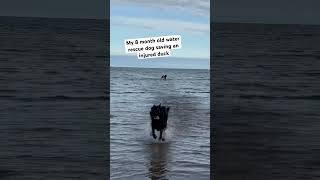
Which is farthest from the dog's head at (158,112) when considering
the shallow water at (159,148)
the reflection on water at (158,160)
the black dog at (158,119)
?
the reflection on water at (158,160)

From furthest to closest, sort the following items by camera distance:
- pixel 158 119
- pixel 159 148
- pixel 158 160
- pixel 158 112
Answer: pixel 158 112
pixel 158 119
pixel 159 148
pixel 158 160

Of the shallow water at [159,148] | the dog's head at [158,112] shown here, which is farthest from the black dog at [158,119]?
the shallow water at [159,148]

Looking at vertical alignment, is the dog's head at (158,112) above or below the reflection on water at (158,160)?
above

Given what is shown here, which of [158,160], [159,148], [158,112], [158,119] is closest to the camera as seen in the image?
[158,160]

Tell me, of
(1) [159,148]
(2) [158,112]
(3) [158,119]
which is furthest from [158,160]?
(2) [158,112]

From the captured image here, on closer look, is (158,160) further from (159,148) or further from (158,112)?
(158,112)

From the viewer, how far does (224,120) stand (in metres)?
11.5

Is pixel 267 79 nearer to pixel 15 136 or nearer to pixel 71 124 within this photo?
pixel 71 124

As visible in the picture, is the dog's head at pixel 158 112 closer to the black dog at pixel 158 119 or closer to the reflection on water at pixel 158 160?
the black dog at pixel 158 119

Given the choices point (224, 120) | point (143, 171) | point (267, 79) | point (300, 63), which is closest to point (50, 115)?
point (224, 120)

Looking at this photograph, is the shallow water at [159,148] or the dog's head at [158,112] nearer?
the shallow water at [159,148]

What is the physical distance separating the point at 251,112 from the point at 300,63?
58.0ft

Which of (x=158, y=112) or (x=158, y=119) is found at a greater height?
(x=158, y=112)

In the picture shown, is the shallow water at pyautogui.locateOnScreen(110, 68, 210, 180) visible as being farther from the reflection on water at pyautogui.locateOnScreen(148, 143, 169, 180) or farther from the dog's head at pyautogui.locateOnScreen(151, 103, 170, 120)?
the dog's head at pyautogui.locateOnScreen(151, 103, 170, 120)
